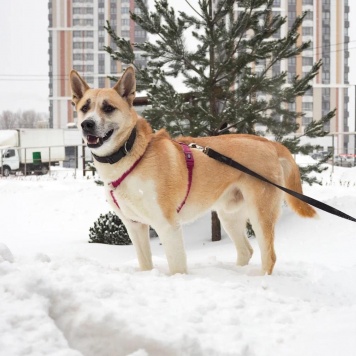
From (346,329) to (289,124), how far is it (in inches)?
258

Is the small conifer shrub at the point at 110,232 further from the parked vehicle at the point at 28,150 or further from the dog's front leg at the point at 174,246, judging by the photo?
the parked vehicle at the point at 28,150

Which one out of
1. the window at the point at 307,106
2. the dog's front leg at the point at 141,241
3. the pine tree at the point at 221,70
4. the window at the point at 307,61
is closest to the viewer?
the dog's front leg at the point at 141,241

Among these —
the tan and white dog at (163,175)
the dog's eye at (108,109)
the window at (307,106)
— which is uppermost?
the window at (307,106)

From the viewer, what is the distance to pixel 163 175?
414 centimetres

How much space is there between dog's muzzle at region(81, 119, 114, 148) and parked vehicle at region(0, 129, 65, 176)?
2795 cm

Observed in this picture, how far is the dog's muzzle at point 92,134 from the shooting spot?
3.82 m

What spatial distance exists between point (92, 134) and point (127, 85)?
62 cm

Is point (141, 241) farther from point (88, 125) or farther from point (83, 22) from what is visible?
point (83, 22)

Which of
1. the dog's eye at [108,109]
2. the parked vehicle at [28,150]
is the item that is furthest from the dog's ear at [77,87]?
the parked vehicle at [28,150]

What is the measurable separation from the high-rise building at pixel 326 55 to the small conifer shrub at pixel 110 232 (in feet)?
227

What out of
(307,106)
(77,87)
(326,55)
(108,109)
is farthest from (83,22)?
(108,109)

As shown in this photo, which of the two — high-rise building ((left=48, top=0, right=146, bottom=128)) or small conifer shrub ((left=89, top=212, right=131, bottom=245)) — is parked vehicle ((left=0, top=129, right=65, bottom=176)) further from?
high-rise building ((left=48, top=0, right=146, bottom=128))

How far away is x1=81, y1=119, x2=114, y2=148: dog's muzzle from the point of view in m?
3.82

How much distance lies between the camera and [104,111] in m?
3.95
